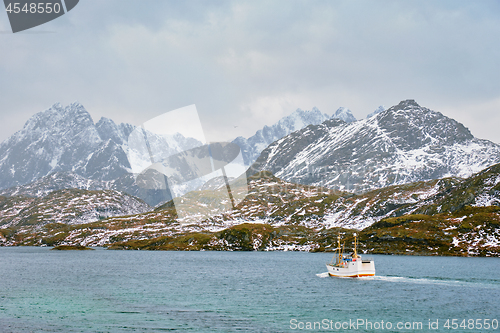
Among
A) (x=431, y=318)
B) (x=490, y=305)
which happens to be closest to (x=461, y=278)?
(x=490, y=305)

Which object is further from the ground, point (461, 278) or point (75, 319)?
point (75, 319)

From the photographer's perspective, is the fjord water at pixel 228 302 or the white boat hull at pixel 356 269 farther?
the white boat hull at pixel 356 269

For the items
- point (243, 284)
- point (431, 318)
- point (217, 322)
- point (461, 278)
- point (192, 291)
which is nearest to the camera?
point (217, 322)

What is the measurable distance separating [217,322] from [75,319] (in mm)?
21416

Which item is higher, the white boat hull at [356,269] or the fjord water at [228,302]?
the fjord water at [228,302]

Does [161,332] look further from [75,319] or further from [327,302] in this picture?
[327,302]

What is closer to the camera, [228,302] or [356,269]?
[228,302]

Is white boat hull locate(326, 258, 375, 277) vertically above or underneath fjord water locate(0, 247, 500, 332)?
underneath

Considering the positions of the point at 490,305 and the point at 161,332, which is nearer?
the point at 161,332

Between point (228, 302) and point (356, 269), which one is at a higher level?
point (228, 302)

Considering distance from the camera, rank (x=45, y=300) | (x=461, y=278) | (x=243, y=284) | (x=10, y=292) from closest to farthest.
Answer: (x=45, y=300) < (x=10, y=292) < (x=243, y=284) < (x=461, y=278)

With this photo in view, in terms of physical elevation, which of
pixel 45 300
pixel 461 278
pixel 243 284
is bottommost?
pixel 461 278

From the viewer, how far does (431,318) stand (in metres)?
62.8

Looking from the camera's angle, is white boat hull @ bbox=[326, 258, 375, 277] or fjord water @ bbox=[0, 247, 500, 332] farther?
white boat hull @ bbox=[326, 258, 375, 277]
